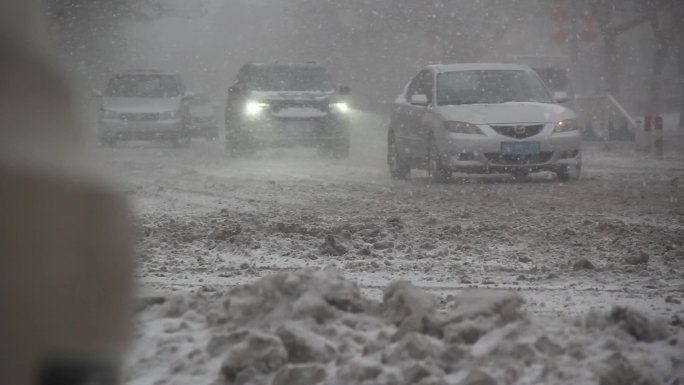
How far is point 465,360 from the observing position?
3.93m

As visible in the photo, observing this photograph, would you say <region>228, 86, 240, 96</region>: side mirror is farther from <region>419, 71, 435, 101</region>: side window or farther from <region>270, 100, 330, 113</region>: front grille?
Result: <region>419, 71, 435, 101</region>: side window

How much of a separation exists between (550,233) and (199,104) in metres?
19.8

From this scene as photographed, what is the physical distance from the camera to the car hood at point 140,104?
2425 centimetres

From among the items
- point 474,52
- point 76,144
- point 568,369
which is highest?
point 474,52

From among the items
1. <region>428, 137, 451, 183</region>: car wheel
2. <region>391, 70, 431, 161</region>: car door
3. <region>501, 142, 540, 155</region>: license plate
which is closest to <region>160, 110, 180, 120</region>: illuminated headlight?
<region>391, 70, 431, 161</region>: car door

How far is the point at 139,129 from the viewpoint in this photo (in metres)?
24.0

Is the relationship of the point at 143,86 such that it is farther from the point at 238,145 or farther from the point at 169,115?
the point at 238,145

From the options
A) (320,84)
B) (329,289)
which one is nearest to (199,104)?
(320,84)

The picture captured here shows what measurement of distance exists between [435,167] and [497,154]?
88cm

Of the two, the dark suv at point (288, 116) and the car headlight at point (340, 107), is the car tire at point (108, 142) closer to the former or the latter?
the dark suv at point (288, 116)

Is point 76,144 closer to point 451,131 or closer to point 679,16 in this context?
point 451,131

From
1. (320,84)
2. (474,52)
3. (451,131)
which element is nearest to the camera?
(451,131)

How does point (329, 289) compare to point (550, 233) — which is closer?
point (329, 289)

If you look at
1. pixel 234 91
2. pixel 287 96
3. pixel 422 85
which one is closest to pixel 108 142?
pixel 234 91
